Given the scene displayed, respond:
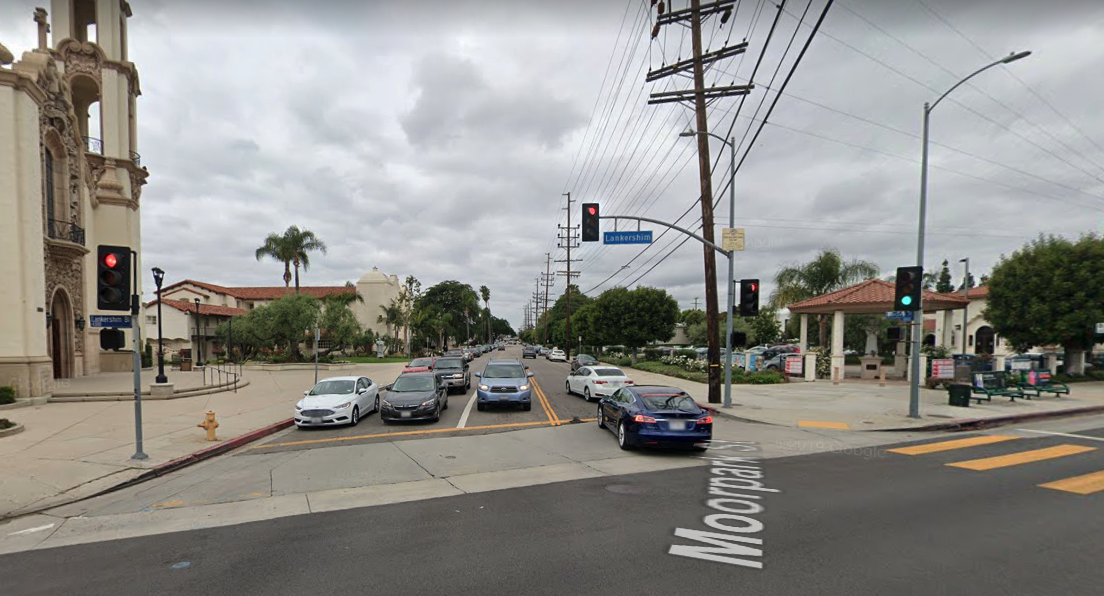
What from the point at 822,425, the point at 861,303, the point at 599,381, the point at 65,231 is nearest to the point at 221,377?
the point at 65,231

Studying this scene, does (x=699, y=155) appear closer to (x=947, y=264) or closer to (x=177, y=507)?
(x=177, y=507)

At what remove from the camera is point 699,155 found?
56.5 ft

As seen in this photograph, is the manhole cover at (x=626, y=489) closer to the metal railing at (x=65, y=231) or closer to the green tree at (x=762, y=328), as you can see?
the metal railing at (x=65, y=231)

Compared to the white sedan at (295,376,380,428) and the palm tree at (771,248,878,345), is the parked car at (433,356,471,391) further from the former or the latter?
the palm tree at (771,248,878,345)

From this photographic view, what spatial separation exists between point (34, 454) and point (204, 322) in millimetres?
→ 49498

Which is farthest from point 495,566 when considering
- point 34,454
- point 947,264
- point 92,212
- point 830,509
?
point 947,264

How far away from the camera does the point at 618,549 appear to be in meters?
5.33

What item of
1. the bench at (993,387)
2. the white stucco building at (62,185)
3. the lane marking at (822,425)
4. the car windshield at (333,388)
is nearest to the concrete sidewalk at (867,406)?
the lane marking at (822,425)

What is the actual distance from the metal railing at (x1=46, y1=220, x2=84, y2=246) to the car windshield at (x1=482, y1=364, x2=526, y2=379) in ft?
69.3

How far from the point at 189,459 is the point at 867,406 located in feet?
62.9

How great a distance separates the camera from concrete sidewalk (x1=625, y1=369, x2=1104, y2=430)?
14.3m

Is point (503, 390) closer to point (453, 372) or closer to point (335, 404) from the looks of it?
point (335, 404)

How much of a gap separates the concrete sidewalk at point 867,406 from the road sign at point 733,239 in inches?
205

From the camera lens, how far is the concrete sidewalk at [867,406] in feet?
46.8
